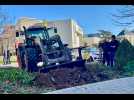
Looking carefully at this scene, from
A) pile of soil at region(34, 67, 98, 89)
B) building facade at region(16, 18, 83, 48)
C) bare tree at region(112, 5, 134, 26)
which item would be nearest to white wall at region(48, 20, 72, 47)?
building facade at region(16, 18, 83, 48)

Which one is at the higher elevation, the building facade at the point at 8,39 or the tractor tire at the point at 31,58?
the building facade at the point at 8,39

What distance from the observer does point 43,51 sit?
11867mm

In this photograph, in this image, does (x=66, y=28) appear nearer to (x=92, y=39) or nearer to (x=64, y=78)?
(x=92, y=39)

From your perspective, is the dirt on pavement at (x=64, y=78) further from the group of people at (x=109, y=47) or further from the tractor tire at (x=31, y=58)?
the group of people at (x=109, y=47)

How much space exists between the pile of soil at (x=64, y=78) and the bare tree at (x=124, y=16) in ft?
2.45

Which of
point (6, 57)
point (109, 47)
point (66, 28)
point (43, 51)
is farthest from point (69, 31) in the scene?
point (6, 57)

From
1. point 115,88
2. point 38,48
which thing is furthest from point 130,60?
point 38,48

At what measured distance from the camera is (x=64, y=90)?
38.6 feet

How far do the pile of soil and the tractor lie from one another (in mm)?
64

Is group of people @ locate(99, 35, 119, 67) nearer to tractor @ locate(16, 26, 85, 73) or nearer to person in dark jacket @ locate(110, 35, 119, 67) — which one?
person in dark jacket @ locate(110, 35, 119, 67)

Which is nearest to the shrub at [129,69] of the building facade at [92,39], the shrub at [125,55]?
the shrub at [125,55]

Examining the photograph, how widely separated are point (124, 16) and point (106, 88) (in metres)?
0.93

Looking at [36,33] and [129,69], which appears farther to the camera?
[36,33]

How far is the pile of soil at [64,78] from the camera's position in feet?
38.7
